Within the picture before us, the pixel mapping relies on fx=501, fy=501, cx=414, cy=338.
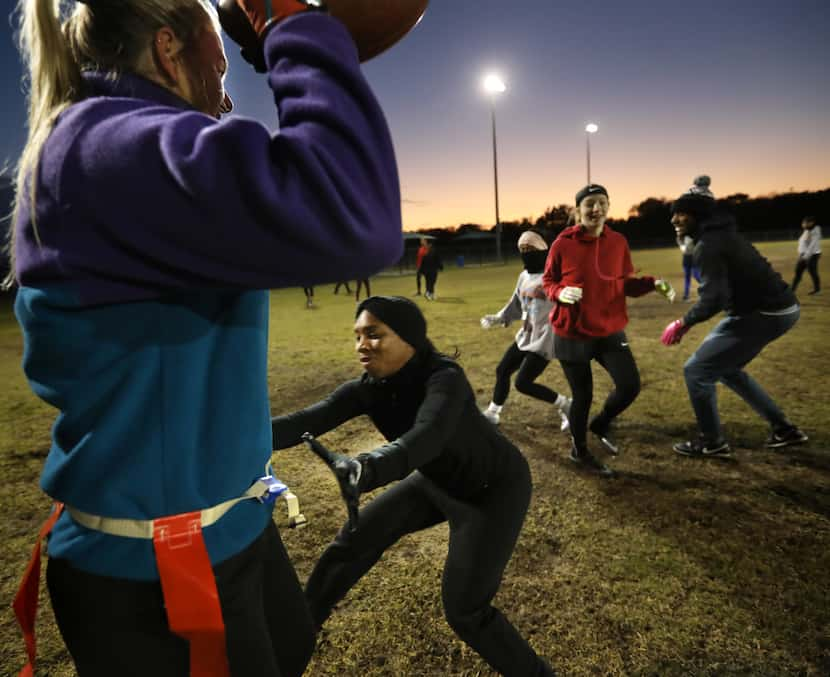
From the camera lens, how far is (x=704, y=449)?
4305mm

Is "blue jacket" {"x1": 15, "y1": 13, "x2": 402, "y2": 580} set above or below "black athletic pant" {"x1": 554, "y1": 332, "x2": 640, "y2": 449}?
above

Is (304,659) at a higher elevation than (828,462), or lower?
higher

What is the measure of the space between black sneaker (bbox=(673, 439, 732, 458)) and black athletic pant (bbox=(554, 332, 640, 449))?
70 centimetres

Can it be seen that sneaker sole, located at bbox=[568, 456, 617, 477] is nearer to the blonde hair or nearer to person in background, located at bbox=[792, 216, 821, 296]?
the blonde hair

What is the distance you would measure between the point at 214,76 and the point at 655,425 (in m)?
5.19

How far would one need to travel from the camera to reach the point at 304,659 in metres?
1.34

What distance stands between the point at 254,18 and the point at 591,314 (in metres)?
3.77

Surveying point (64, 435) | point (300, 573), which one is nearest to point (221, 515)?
point (64, 435)

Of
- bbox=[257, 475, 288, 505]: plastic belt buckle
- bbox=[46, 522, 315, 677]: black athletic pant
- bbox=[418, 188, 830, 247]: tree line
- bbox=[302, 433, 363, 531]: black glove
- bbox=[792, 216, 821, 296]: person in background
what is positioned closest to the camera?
bbox=[46, 522, 315, 677]: black athletic pant

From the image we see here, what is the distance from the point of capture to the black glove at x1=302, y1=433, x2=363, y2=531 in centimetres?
129

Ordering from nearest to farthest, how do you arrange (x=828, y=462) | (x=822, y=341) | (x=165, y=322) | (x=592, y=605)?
1. (x=165, y=322)
2. (x=592, y=605)
3. (x=828, y=462)
4. (x=822, y=341)

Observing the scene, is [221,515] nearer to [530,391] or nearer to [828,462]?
[530,391]

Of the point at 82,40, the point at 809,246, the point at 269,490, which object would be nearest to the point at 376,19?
the point at 82,40

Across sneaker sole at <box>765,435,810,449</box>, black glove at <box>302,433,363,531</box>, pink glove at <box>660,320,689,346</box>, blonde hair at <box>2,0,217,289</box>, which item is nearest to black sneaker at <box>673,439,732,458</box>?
sneaker sole at <box>765,435,810,449</box>
